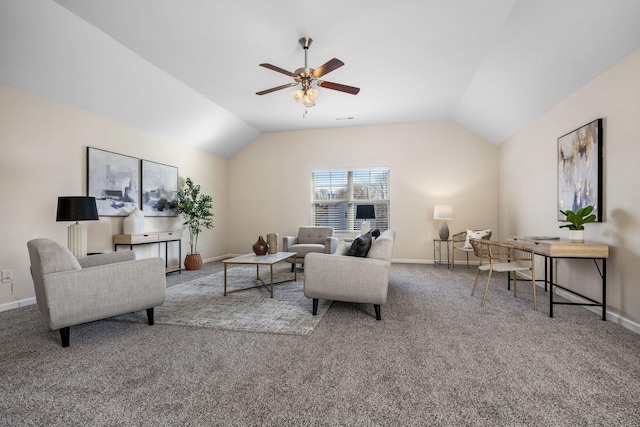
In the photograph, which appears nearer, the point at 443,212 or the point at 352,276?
the point at 352,276

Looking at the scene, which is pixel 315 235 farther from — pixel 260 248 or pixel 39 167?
pixel 39 167

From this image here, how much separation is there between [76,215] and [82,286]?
4.74ft

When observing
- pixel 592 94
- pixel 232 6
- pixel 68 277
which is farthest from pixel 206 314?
pixel 592 94

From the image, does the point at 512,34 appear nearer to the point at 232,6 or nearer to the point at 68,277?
the point at 232,6

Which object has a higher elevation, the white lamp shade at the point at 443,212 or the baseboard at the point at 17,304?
the white lamp shade at the point at 443,212

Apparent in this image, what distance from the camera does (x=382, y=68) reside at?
13.6 ft

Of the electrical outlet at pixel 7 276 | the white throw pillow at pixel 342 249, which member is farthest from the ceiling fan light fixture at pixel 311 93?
the electrical outlet at pixel 7 276

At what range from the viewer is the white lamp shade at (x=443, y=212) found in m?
5.81

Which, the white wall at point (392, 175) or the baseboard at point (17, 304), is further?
the white wall at point (392, 175)

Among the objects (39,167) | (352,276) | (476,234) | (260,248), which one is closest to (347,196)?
(476,234)

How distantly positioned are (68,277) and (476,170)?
658 cm

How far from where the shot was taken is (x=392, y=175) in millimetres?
6621

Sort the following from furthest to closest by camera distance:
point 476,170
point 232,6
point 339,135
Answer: point 339,135
point 476,170
point 232,6

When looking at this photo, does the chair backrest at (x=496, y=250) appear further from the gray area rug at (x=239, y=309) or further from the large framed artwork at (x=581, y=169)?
the gray area rug at (x=239, y=309)
